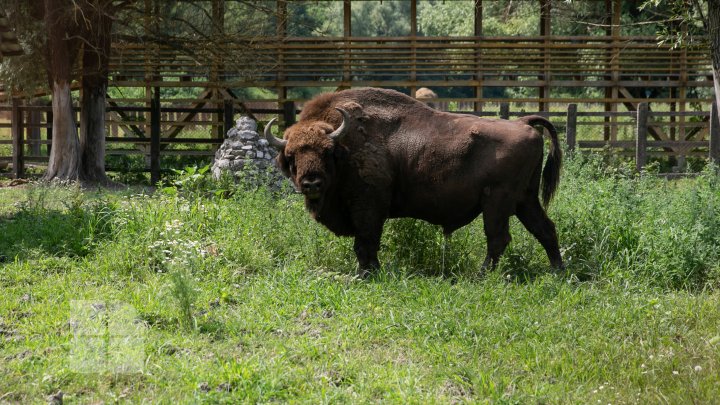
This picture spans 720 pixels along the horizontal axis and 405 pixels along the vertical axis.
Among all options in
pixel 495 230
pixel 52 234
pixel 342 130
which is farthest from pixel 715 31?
pixel 52 234

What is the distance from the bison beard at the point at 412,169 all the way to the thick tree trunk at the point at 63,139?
28.7 feet

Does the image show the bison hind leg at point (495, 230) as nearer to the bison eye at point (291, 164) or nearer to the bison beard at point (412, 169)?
the bison beard at point (412, 169)

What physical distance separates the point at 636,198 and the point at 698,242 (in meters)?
1.29

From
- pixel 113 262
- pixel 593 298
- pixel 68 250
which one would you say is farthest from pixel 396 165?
pixel 68 250

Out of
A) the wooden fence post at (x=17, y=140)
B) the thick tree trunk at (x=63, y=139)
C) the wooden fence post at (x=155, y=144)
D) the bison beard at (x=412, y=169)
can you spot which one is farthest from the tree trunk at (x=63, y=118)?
the bison beard at (x=412, y=169)

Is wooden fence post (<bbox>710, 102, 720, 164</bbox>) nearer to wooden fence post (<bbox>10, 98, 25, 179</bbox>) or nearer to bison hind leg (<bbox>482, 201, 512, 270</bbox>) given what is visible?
bison hind leg (<bbox>482, 201, 512, 270</bbox>)

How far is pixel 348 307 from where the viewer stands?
6750 mm

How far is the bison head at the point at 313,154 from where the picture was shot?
25.7 ft

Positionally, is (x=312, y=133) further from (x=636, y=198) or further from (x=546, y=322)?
(x=636, y=198)

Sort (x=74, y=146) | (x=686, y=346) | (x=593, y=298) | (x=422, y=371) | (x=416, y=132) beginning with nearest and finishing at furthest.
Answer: (x=422, y=371) → (x=686, y=346) → (x=593, y=298) → (x=416, y=132) → (x=74, y=146)

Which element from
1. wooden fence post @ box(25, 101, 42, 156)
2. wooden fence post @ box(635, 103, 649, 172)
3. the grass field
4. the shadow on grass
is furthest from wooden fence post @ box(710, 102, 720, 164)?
wooden fence post @ box(25, 101, 42, 156)

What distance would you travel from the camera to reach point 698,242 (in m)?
8.05

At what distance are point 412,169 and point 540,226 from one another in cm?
139

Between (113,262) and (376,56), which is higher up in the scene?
(376,56)
